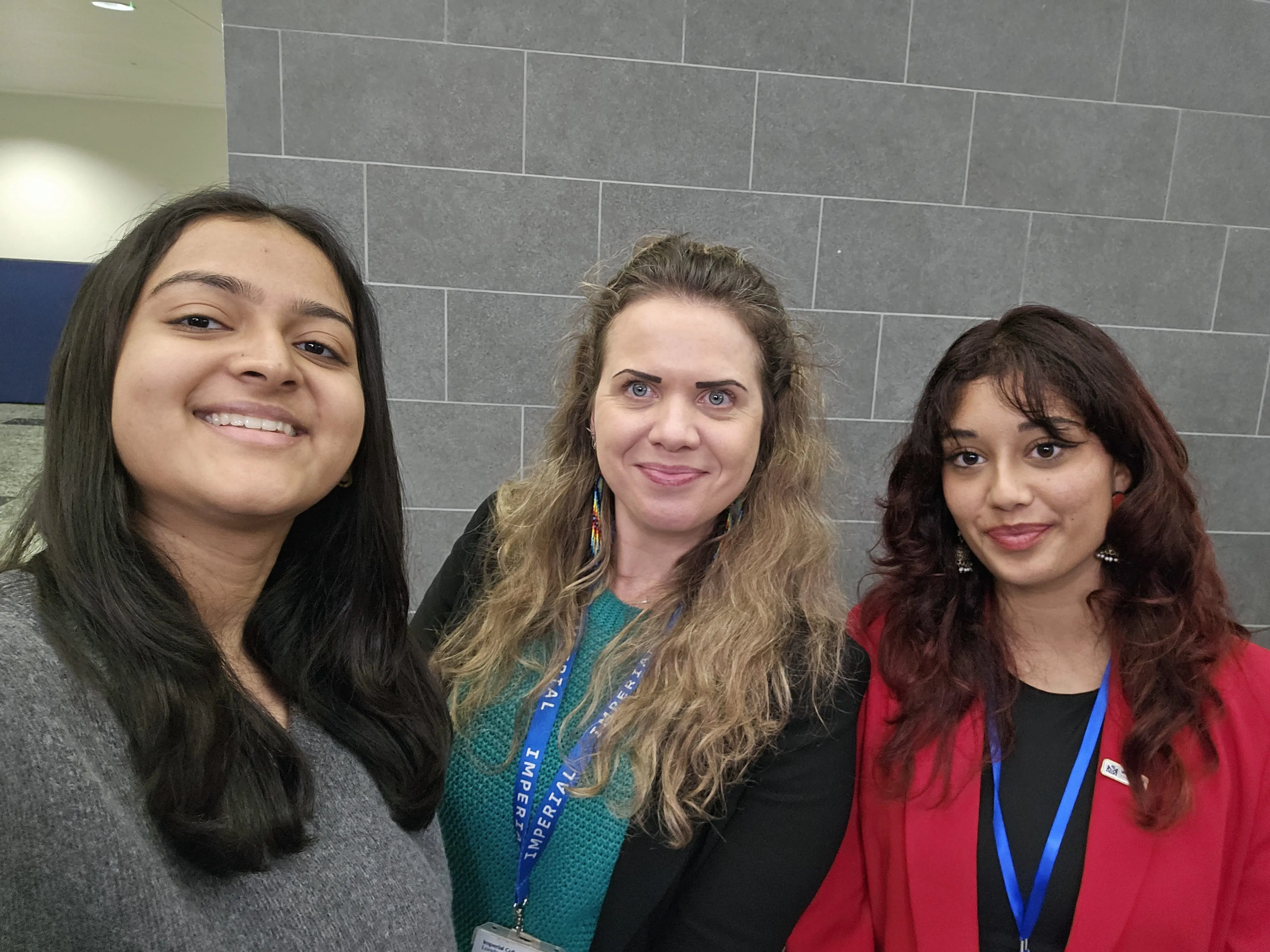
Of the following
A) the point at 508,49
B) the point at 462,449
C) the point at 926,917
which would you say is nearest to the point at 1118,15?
the point at 508,49

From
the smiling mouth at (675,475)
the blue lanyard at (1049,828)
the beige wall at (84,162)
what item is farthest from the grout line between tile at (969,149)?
the beige wall at (84,162)

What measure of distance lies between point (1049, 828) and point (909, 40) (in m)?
2.62

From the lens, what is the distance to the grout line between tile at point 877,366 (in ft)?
9.91

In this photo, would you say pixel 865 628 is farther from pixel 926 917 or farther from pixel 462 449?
pixel 462 449

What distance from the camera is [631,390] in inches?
56.0

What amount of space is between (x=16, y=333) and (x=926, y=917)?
36.7 ft

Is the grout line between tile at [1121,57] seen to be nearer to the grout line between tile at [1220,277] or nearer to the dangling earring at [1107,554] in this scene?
the grout line between tile at [1220,277]

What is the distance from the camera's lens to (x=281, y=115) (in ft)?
8.79

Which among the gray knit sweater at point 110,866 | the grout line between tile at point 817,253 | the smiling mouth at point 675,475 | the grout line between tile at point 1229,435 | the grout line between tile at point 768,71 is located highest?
the grout line between tile at point 768,71

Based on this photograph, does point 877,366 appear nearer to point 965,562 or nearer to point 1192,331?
point 1192,331

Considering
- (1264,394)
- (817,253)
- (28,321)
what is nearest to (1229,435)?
(1264,394)

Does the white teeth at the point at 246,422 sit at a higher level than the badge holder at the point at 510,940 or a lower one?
higher

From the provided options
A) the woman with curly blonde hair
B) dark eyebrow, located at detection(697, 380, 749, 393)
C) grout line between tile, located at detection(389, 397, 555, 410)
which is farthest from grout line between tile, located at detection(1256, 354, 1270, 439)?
dark eyebrow, located at detection(697, 380, 749, 393)

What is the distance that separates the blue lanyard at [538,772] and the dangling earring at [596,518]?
26cm
